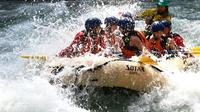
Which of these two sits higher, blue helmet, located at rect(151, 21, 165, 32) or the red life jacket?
blue helmet, located at rect(151, 21, 165, 32)

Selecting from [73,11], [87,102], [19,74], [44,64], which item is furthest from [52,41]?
[73,11]

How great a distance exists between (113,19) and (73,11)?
10.2 meters

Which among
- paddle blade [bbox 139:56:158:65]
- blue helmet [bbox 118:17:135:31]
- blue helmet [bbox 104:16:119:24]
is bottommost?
paddle blade [bbox 139:56:158:65]

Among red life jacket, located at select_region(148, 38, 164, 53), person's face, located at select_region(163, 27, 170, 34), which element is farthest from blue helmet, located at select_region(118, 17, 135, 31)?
person's face, located at select_region(163, 27, 170, 34)

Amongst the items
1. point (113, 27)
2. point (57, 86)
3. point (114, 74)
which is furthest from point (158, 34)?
point (57, 86)

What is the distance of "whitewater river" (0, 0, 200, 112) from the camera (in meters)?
6.25

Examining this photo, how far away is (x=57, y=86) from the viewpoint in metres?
6.88

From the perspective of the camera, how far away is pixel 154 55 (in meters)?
7.63

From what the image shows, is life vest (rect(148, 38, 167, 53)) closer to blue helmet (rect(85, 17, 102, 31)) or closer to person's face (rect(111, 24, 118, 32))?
person's face (rect(111, 24, 118, 32))

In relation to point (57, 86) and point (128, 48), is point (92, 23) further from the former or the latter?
point (57, 86)

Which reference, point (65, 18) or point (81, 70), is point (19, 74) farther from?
point (65, 18)

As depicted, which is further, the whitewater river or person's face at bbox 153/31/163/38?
person's face at bbox 153/31/163/38

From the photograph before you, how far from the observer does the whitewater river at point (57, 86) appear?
6246mm

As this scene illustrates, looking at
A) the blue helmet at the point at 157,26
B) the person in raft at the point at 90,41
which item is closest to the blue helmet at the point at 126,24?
the person in raft at the point at 90,41
